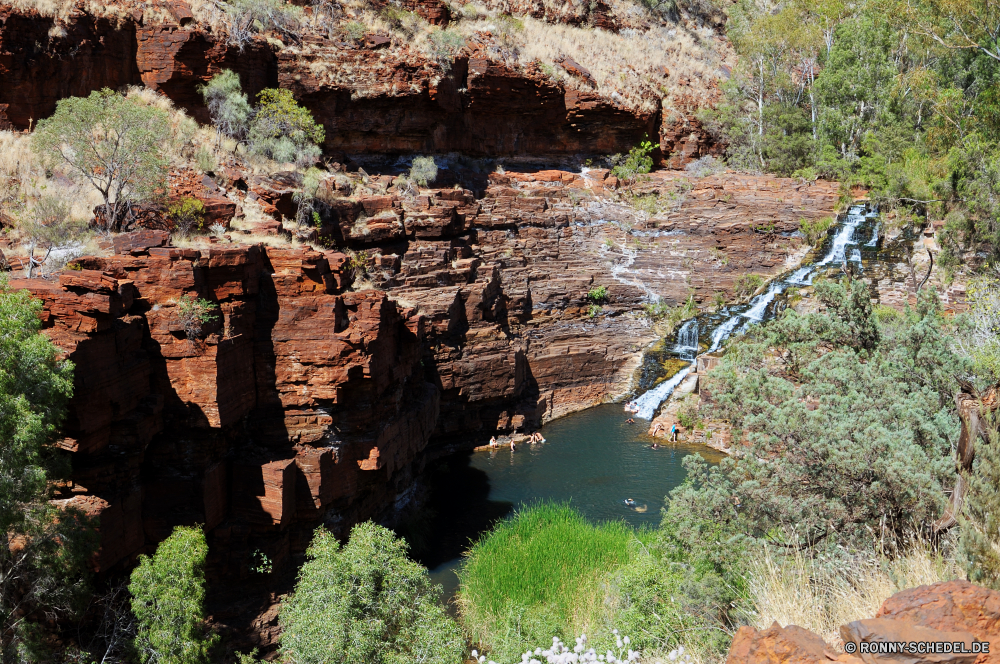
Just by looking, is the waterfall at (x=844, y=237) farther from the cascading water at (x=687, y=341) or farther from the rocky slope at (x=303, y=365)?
the rocky slope at (x=303, y=365)

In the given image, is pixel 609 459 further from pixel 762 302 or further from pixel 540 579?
pixel 762 302

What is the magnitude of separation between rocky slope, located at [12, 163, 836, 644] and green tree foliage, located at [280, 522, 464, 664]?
4.47 metres

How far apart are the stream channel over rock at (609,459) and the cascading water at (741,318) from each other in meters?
0.04

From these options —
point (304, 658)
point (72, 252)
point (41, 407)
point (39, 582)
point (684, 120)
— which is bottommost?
point (304, 658)

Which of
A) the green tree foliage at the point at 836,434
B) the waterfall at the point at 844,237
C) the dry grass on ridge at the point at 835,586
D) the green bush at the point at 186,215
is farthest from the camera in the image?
the waterfall at the point at 844,237

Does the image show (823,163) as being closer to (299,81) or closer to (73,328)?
(299,81)

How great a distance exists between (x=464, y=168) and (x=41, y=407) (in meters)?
26.7

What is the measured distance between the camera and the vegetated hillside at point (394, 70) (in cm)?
2311

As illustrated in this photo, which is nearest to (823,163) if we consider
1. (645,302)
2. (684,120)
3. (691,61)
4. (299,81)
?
(684,120)

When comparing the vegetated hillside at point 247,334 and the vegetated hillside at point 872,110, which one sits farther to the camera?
the vegetated hillside at point 872,110

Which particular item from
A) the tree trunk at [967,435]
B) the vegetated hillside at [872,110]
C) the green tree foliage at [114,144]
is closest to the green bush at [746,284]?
the vegetated hillside at [872,110]

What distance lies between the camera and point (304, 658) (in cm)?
1101

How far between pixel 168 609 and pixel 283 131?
63.6 ft

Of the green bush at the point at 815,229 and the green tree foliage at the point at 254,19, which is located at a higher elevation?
the green tree foliage at the point at 254,19
